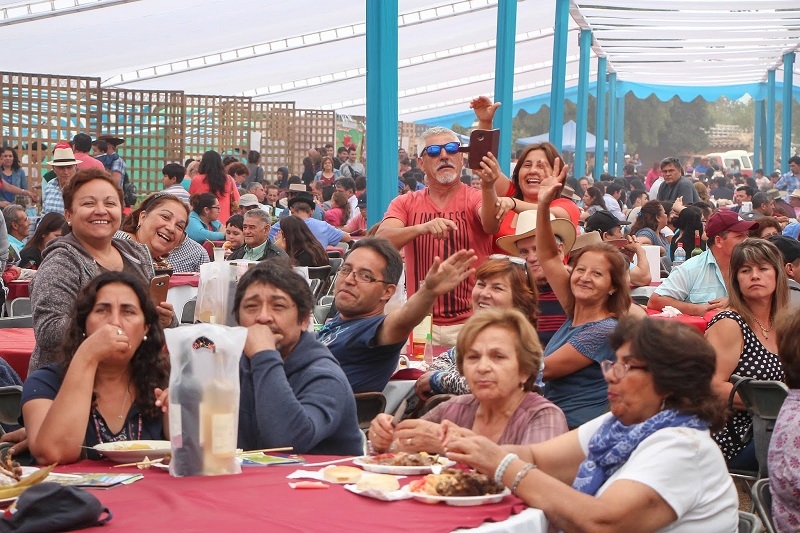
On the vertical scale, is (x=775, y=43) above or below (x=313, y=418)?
above

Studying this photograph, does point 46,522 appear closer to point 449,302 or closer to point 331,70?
point 449,302

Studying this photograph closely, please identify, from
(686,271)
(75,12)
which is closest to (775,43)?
(75,12)

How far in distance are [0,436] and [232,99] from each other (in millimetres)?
20917

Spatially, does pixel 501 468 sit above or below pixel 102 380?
below

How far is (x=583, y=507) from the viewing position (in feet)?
8.95

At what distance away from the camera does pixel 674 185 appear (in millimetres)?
14227

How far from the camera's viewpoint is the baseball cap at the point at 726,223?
6.63 meters

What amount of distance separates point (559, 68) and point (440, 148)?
16.0 m

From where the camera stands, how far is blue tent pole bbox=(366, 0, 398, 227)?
1013 cm

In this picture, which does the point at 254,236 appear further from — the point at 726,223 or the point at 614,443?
the point at 614,443

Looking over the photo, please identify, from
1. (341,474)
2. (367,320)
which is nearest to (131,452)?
(341,474)

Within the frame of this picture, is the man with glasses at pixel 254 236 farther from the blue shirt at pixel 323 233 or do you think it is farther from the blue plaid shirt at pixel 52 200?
the blue plaid shirt at pixel 52 200

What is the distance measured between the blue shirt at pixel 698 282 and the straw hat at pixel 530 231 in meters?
1.60

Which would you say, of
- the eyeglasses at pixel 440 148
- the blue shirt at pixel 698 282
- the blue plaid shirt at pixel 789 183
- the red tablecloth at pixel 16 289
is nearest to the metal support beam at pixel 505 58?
the blue plaid shirt at pixel 789 183
